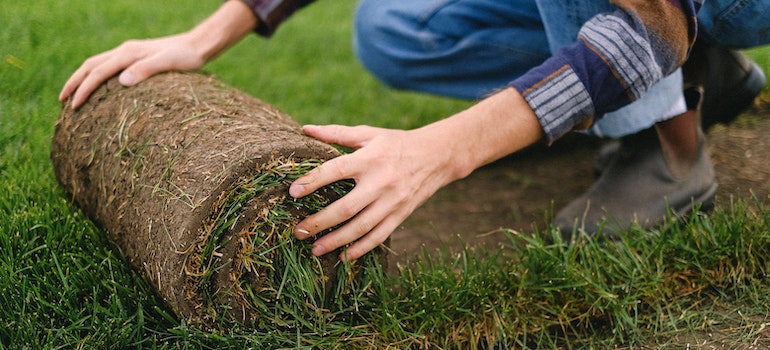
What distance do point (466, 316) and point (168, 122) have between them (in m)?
0.86

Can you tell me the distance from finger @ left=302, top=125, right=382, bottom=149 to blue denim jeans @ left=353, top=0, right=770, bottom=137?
750mm

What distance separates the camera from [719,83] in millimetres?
2549

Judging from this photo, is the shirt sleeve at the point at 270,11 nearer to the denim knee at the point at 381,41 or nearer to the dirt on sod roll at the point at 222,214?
the denim knee at the point at 381,41

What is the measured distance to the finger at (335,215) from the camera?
5.15 feet

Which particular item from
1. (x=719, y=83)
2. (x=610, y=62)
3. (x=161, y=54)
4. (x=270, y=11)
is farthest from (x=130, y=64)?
(x=719, y=83)

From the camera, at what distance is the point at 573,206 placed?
2289 millimetres

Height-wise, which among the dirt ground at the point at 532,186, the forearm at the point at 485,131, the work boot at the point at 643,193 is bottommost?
the dirt ground at the point at 532,186

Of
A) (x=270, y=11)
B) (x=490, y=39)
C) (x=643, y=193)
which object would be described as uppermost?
(x=270, y=11)

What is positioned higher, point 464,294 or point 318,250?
point 318,250

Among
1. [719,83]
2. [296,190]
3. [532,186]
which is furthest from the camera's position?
[532,186]

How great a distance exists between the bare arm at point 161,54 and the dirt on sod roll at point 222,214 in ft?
1.01

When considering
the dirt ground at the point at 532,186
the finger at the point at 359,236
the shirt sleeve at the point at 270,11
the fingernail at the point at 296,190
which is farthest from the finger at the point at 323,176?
the shirt sleeve at the point at 270,11

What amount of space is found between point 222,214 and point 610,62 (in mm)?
922

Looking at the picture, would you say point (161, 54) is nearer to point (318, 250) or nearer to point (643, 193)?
point (318, 250)
